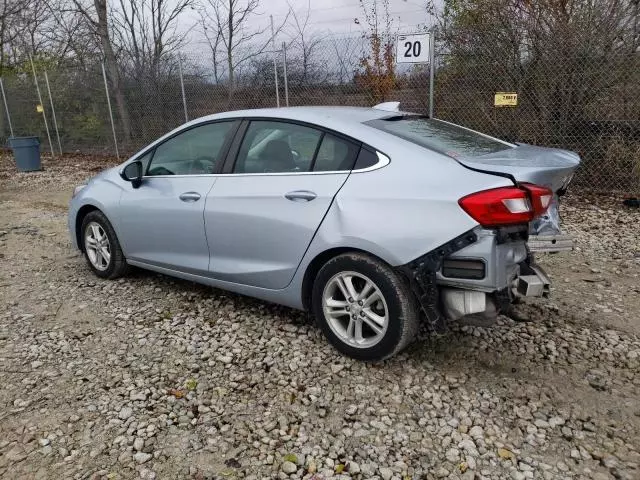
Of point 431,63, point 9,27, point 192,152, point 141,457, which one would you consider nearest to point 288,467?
point 141,457

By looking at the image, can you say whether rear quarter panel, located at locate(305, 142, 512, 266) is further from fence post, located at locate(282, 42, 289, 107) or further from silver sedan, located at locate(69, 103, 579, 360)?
fence post, located at locate(282, 42, 289, 107)

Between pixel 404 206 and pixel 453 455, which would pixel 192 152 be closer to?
pixel 404 206

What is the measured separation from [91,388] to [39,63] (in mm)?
17145

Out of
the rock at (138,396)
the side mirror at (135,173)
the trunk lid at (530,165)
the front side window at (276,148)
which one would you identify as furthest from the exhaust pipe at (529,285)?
the side mirror at (135,173)

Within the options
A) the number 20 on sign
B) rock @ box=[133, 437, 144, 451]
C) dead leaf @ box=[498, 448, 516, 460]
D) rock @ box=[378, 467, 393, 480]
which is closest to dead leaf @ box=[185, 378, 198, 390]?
rock @ box=[133, 437, 144, 451]

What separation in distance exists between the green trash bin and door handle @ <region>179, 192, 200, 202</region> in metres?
10.7

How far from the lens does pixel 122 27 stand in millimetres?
15148

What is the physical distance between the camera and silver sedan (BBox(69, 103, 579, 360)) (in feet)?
8.71

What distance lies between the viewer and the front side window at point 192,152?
3781mm

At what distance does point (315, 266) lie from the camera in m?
3.20

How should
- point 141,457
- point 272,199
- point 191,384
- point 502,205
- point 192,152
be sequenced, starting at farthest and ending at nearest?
1. point 192,152
2. point 272,199
3. point 191,384
4. point 502,205
5. point 141,457

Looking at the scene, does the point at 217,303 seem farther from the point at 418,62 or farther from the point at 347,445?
the point at 418,62

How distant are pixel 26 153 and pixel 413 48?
32.8 feet

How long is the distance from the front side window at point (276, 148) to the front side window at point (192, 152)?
233mm
